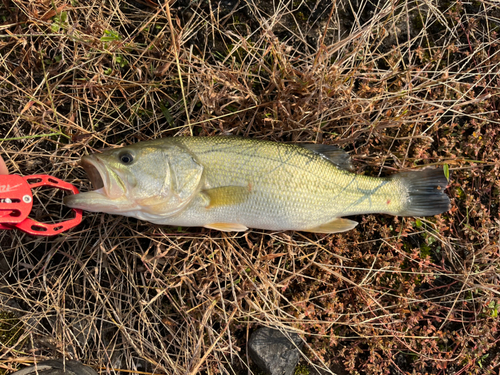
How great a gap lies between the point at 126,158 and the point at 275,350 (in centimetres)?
233

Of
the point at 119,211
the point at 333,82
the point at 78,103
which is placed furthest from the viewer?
the point at 78,103

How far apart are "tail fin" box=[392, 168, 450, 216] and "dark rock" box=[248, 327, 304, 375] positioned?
1.73 metres

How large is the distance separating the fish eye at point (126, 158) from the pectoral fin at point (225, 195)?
26.3 inches

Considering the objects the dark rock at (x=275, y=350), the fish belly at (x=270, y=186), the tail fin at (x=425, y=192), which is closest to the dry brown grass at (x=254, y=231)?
the dark rock at (x=275, y=350)

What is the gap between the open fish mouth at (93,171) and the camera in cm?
270

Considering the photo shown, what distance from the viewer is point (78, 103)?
3.46m

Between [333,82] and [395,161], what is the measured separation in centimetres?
103

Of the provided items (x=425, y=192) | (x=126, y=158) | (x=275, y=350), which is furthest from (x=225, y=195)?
(x=425, y=192)

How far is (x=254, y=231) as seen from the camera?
11.0 feet

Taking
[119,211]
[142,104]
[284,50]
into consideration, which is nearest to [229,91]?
[284,50]

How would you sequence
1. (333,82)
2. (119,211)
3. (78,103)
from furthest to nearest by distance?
(78,103) → (333,82) → (119,211)

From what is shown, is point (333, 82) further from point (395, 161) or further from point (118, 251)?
point (118, 251)

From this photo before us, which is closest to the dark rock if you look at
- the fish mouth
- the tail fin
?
the tail fin

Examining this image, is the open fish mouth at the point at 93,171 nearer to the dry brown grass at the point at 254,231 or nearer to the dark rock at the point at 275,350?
the dry brown grass at the point at 254,231
